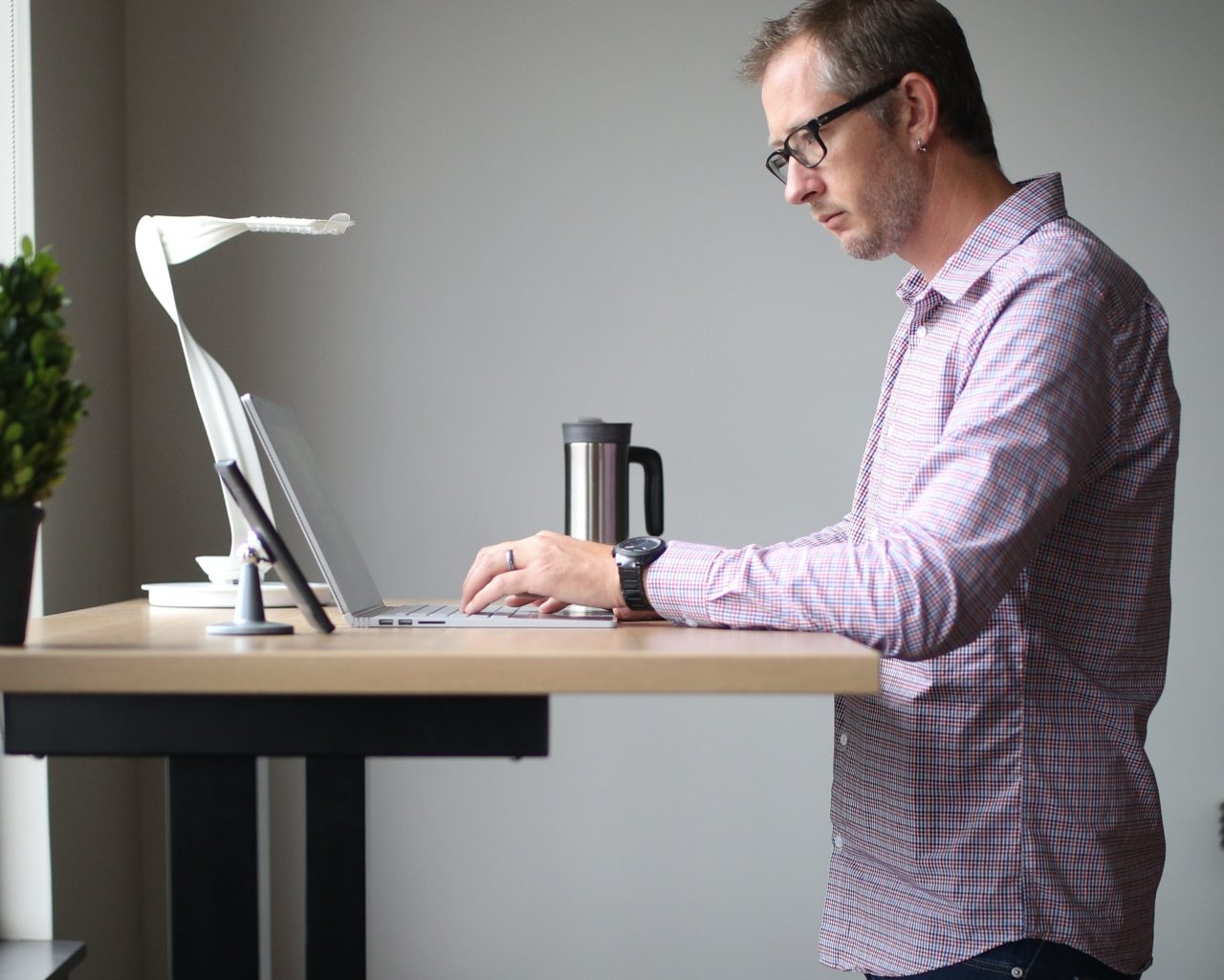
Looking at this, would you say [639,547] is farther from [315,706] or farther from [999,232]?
[999,232]

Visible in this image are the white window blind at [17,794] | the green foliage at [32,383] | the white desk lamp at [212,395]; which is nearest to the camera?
the green foliage at [32,383]

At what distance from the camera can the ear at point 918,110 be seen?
1.39 metres

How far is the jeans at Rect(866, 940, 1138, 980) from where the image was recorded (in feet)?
3.87

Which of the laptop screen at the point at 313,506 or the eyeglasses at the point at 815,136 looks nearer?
the laptop screen at the point at 313,506

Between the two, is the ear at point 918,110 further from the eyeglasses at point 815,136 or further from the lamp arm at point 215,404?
the lamp arm at point 215,404

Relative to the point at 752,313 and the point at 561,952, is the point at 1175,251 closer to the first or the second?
the point at 752,313

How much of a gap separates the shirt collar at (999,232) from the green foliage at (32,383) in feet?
2.82

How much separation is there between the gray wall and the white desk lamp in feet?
3.86

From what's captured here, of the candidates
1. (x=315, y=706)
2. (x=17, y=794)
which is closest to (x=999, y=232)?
(x=315, y=706)

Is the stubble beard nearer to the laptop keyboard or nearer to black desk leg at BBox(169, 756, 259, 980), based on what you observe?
the laptop keyboard

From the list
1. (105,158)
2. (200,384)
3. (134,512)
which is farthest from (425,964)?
(105,158)

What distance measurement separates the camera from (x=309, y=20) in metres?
2.74

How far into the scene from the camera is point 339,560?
4.36ft

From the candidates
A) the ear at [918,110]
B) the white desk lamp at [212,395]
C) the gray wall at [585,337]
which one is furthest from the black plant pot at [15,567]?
the gray wall at [585,337]
